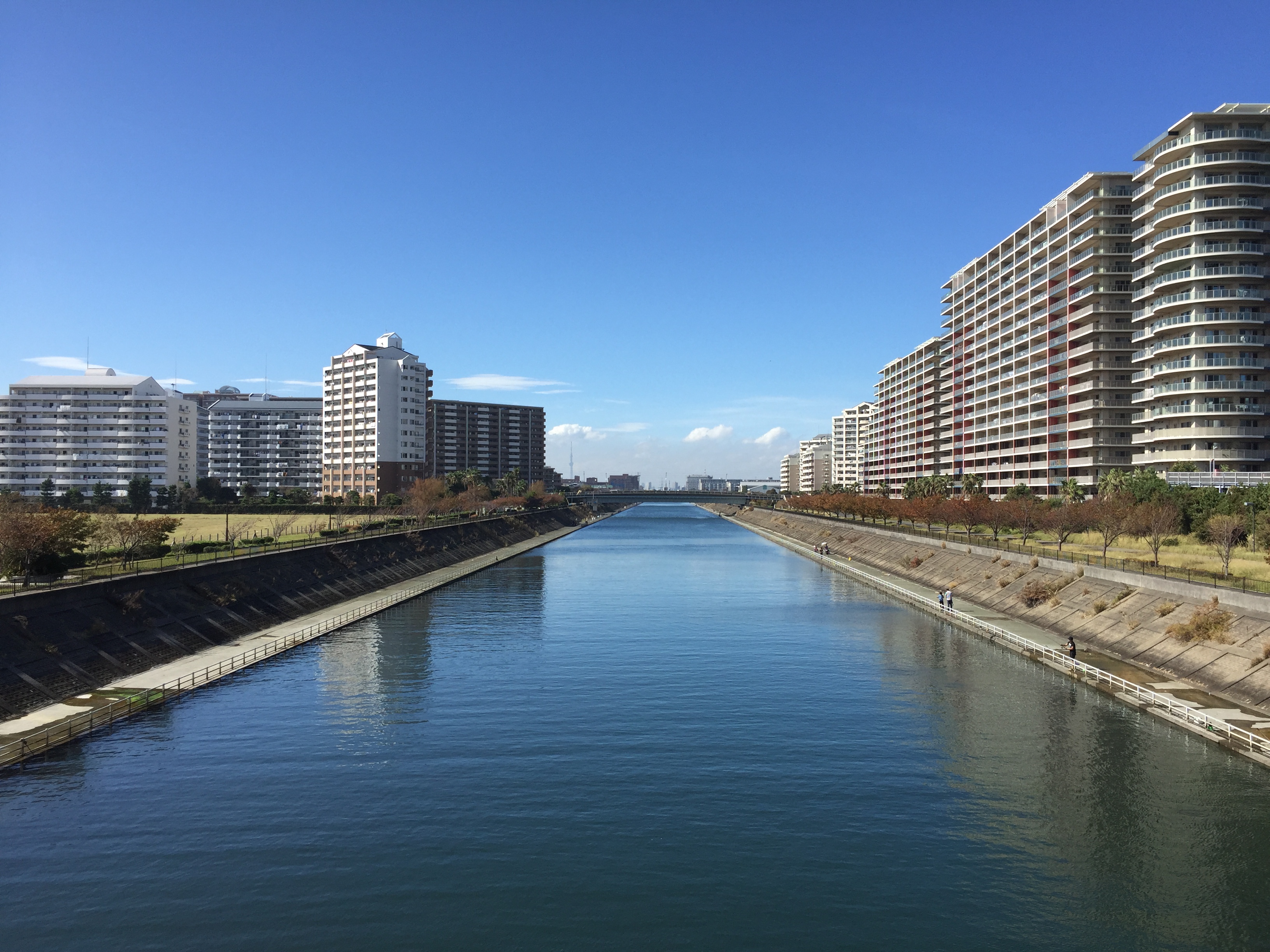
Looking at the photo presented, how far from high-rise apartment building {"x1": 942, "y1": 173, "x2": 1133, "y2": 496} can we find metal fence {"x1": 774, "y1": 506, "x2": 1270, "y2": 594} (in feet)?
102

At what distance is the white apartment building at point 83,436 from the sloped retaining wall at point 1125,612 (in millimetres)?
165048

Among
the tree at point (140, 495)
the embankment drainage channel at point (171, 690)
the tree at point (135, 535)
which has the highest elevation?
the tree at point (140, 495)

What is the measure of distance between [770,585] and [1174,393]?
5596 centimetres

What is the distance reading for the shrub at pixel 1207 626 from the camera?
4244 centimetres

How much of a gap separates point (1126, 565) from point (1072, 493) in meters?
51.7

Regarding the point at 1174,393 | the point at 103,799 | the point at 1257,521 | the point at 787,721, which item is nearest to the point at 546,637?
the point at 787,721

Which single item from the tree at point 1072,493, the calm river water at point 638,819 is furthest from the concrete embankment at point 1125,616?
the tree at point 1072,493

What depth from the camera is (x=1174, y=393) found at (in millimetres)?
102562

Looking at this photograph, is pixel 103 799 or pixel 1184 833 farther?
pixel 103 799

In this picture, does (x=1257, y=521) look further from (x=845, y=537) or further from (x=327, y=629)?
(x=845, y=537)

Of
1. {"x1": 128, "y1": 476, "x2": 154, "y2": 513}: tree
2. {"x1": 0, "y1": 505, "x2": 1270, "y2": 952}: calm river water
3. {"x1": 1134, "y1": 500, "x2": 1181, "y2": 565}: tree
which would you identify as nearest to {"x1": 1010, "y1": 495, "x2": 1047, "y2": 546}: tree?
{"x1": 1134, "y1": 500, "x2": 1181, "y2": 565}: tree

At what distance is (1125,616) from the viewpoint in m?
52.1

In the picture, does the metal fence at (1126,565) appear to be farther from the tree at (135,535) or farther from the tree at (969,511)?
the tree at (135,535)

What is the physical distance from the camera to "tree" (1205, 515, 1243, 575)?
2228 inches
